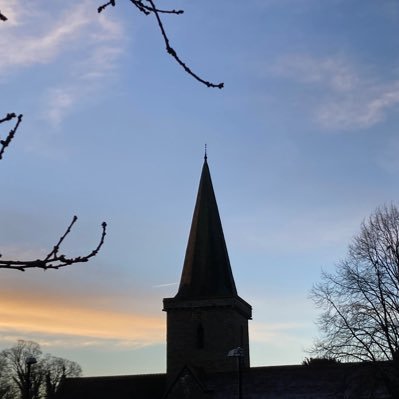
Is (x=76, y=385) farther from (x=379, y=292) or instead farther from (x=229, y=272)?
(x=379, y=292)

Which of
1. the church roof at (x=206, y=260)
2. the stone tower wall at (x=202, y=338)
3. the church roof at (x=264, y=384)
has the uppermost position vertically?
the church roof at (x=206, y=260)

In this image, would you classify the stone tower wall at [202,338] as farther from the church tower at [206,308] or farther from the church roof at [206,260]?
the church roof at [206,260]

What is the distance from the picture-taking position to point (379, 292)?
2783cm

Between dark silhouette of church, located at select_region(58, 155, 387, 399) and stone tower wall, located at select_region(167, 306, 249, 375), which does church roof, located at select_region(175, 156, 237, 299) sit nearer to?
dark silhouette of church, located at select_region(58, 155, 387, 399)

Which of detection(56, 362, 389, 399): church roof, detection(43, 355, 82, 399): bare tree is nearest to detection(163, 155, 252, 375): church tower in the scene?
detection(56, 362, 389, 399): church roof

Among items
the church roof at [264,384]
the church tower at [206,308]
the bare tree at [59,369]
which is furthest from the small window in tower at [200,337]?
the bare tree at [59,369]

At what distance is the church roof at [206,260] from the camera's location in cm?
4538

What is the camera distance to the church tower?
4291 cm

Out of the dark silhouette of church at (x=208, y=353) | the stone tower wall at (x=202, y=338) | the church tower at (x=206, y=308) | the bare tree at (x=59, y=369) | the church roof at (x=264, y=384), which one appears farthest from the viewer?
the bare tree at (x=59, y=369)

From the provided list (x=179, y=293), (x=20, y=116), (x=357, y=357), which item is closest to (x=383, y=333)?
(x=357, y=357)

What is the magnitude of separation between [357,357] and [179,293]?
795 inches

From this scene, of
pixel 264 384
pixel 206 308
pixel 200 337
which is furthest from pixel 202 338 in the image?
pixel 264 384

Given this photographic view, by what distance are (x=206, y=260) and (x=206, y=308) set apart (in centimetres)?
352

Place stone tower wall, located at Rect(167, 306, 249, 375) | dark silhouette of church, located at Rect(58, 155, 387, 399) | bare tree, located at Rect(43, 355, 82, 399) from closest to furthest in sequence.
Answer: dark silhouette of church, located at Rect(58, 155, 387, 399) → stone tower wall, located at Rect(167, 306, 249, 375) → bare tree, located at Rect(43, 355, 82, 399)
